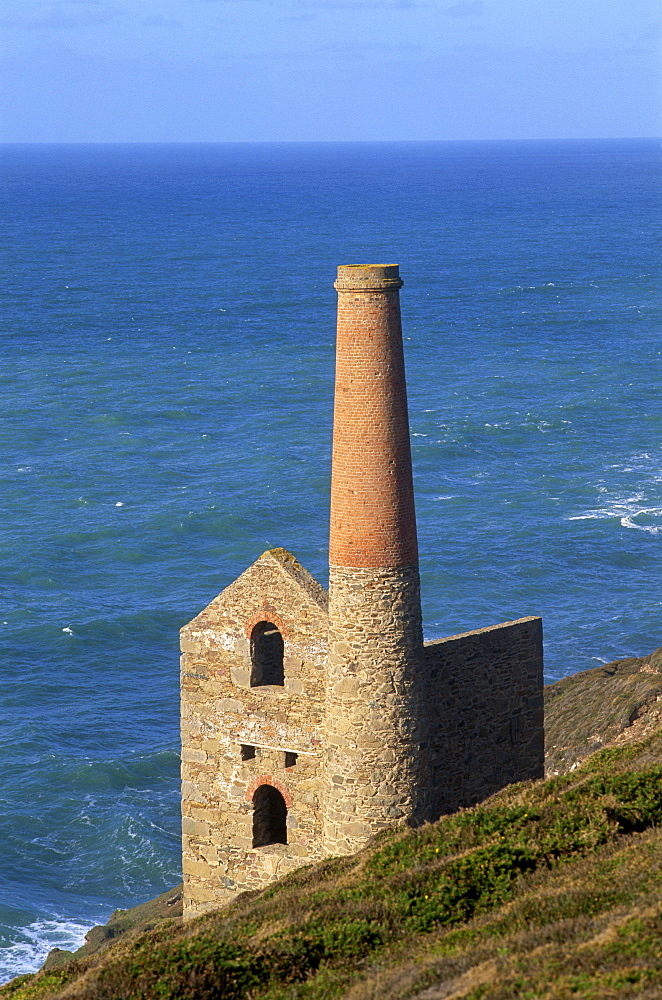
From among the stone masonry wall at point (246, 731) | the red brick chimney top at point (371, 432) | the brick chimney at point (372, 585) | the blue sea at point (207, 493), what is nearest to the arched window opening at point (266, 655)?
the stone masonry wall at point (246, 731)

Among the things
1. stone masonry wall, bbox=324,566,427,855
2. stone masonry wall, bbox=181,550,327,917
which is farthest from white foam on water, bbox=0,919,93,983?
stone masonry wall, bbox=324,566,427,855

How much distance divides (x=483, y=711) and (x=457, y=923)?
8.54 meters

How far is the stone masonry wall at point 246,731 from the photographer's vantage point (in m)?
26.9

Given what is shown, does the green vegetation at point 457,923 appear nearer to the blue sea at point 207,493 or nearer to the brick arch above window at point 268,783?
the brick arch above window at point 268,783

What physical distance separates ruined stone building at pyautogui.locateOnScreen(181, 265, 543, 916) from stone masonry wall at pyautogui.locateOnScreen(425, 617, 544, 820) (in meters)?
0.04

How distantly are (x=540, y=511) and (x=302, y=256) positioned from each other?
340ft

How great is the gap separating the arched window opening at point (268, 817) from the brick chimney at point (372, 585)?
2.36 metres

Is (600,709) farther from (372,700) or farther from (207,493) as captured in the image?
(207,493)

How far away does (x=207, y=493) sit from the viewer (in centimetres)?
7525

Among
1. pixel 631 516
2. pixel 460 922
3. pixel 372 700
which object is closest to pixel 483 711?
pixel 372 700

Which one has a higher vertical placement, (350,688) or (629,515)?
(350,688)

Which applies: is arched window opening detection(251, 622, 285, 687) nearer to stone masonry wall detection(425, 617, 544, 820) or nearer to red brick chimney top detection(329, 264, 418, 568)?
red brick chimney top detection(329, 264, 418, 568)

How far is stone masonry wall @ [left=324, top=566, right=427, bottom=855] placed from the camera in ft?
83.6

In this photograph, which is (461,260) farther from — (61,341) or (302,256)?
(61,341)
